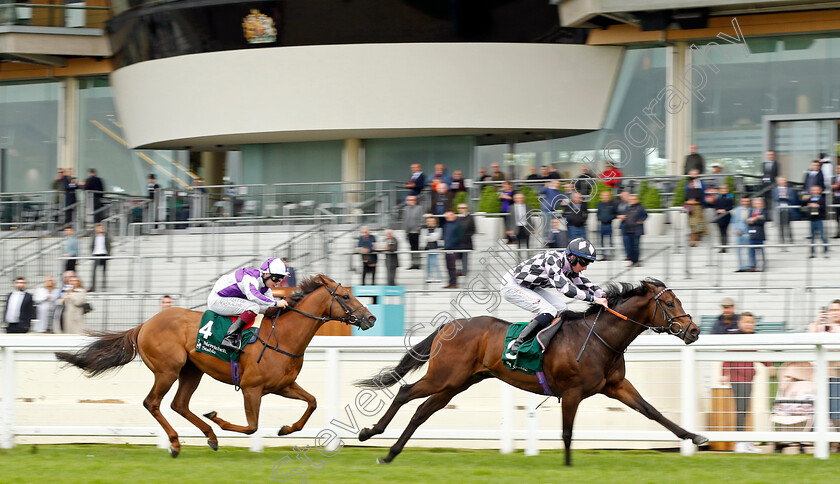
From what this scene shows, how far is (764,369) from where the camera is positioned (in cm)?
791

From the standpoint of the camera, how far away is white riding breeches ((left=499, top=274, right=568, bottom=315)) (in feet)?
25.8

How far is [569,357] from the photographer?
7.48 m

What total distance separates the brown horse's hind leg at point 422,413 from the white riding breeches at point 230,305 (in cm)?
Result: 150

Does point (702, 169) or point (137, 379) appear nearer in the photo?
point (137, 379)

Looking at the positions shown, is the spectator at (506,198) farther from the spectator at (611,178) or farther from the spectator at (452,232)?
the spectator at (452,232)

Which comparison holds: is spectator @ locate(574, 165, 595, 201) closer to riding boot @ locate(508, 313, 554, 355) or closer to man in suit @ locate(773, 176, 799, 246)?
man in suit @ locate(773, 176, 799, 246)

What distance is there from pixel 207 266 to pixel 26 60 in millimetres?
9387

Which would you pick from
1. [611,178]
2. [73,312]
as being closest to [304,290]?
[73,312]

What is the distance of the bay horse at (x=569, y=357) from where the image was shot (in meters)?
7.39

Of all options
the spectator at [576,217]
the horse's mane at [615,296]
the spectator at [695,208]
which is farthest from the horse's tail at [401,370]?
the spectator at [695,208]

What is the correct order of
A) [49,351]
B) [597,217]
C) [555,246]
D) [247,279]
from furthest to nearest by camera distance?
1. [597,217]
2. [555,246]
3. [49,351]
4. [247,279]

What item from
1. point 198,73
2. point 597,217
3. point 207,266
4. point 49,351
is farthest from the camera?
point 198,73

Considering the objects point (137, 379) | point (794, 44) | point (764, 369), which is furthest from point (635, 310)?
point (794, 44)

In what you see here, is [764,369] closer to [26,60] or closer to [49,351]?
[49,351]
